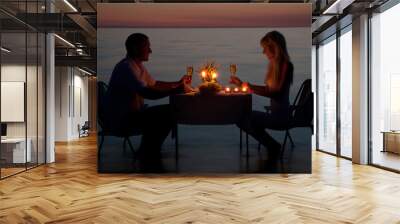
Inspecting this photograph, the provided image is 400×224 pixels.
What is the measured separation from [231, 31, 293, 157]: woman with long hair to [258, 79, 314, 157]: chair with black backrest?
92mm

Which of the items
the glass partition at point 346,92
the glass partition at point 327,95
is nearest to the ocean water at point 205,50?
the glass partition at point 346,92

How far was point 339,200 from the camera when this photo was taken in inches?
187

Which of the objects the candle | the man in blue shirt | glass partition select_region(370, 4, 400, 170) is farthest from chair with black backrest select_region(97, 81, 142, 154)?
glass partition select_region(370, 4, 400, 170)

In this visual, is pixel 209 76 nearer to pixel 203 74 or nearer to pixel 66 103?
pixel 203 74

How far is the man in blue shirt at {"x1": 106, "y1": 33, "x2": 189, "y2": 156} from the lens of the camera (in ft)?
22.5

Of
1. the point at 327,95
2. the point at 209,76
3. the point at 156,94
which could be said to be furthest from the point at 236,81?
the point at 327,95

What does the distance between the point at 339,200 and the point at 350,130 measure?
453 cm

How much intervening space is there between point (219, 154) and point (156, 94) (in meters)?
1.54

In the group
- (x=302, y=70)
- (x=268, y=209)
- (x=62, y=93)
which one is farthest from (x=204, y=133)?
(x=62, y=93)

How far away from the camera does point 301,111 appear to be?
6.88 meters

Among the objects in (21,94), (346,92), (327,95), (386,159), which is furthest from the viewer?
(327,95)

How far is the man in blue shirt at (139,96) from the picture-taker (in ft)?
22.5

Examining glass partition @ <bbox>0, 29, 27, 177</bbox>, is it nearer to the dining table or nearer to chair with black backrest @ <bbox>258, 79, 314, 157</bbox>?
the dining table

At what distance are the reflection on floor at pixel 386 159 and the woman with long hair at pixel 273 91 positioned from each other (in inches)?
94.5
